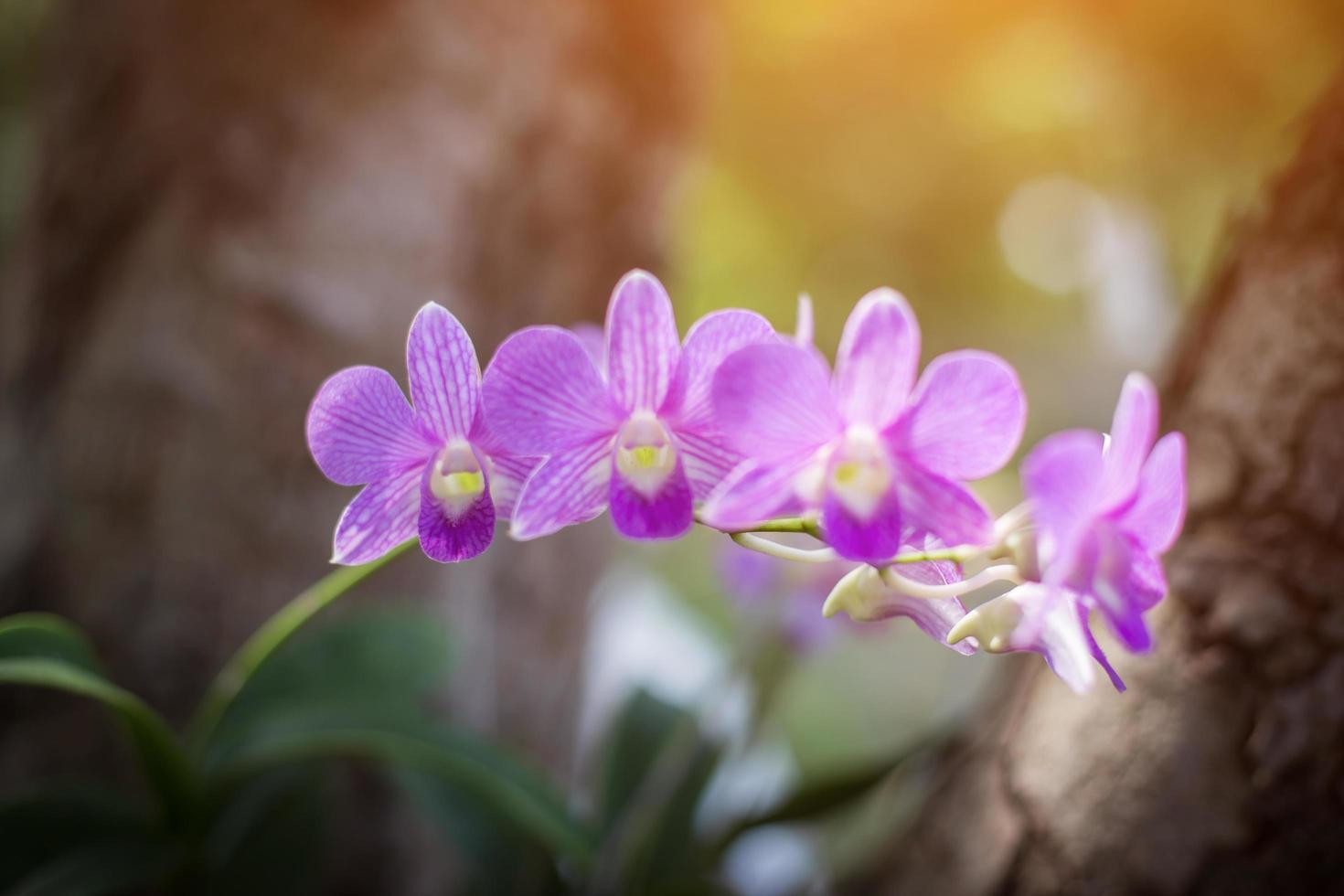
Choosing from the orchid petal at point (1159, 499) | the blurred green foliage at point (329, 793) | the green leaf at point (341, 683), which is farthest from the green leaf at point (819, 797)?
the orchid petal at point (1159, 499)

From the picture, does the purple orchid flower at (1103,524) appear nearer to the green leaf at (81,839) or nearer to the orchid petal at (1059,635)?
the orchid petal at (1059,635)

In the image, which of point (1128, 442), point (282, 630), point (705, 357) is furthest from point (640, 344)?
point (282, 630)

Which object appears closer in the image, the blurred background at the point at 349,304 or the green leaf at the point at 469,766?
the green leaf at the point at 469,766

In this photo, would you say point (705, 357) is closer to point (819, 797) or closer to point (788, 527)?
point (788, 527)

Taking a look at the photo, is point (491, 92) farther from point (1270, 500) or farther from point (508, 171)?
point (1270, 500)

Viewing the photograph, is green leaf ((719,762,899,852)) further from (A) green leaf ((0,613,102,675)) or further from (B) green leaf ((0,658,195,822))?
(A) green leaf ((0,613,102,675))

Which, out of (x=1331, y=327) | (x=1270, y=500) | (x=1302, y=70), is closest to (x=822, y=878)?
(x=1270, y=500)

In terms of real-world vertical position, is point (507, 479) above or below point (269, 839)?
above
